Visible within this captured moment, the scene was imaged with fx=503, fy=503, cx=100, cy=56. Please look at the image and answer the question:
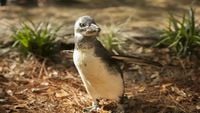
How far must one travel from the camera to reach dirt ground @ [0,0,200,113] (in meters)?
3.74

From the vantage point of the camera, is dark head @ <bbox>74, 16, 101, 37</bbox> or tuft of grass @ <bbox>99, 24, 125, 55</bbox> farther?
tuft of grass @ <bbox>99, 24, 125, 55</bbox>

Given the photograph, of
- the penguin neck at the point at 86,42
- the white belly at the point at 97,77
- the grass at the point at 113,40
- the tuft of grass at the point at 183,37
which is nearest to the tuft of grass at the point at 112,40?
the grass at the point at 113,40

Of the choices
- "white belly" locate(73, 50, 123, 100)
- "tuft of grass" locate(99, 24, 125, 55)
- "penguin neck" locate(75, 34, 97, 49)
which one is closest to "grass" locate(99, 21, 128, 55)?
"tuft of grass" locate(99, 24, 125, 55)

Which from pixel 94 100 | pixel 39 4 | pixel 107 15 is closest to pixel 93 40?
pixel 94 100

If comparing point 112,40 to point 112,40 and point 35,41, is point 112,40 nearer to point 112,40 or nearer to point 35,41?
point 112,40

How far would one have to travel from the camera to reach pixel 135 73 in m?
4.28

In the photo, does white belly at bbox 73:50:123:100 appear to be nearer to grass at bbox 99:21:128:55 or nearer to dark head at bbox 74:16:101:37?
dark head at bbox 74:16:101:37

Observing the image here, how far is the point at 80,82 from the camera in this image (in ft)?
13.5

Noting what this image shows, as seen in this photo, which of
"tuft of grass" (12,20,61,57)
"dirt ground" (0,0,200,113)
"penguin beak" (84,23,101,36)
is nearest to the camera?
"penguin beak" (84,23,101,36)

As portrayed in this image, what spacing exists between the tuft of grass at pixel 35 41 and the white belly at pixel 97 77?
3.50ft

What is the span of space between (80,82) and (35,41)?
2.01 feet

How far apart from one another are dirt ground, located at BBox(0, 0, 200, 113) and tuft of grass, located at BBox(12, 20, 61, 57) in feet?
0.27

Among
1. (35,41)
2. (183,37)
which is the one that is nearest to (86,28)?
(35,41)

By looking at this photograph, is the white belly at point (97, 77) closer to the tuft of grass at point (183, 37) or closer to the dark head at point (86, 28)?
the dark head at point (86, 28)
